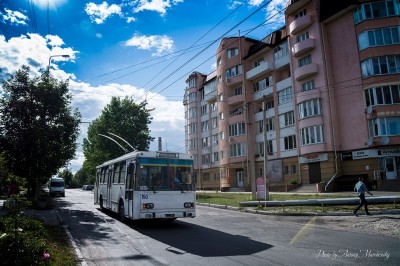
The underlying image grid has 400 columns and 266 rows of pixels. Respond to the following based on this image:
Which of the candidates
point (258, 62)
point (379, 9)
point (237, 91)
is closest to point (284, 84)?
point (258, 62)

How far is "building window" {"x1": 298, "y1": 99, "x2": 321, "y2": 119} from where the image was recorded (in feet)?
119

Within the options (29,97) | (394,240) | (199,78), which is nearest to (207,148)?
(199,78)

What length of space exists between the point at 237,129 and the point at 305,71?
46.7 feet

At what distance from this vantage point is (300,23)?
38.0m

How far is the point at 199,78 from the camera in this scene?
6550cm

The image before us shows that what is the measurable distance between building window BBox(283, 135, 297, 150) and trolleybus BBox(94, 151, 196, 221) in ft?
93.1

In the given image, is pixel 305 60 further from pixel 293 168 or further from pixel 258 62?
pixel 293 168

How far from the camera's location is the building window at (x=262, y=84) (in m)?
45.2

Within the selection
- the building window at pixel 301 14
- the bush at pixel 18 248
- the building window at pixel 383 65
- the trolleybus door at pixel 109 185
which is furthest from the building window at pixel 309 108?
the bush at pixel 18 248

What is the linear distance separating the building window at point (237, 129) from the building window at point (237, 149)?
4.95ft

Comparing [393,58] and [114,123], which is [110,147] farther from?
[393,58]

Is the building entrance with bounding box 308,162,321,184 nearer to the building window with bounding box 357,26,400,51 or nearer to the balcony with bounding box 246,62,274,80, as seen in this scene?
the building window with bounding box 357,26,400,51

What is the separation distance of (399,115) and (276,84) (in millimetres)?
15388

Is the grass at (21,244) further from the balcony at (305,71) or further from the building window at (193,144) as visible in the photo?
the building window at (193,144)
